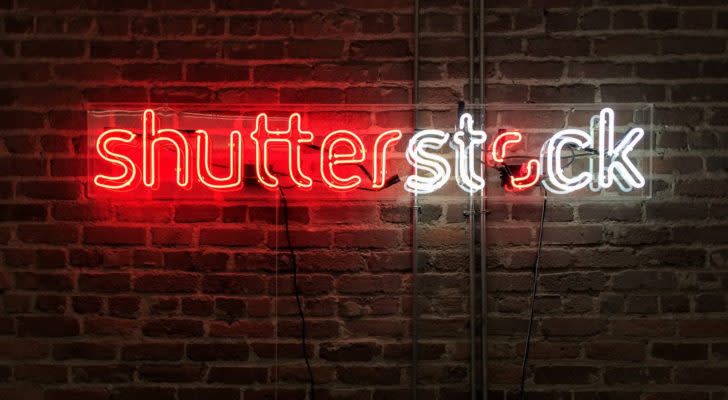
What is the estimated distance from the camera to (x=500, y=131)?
1.94m

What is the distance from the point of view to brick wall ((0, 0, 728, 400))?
2051 millimetres

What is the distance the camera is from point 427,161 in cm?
191

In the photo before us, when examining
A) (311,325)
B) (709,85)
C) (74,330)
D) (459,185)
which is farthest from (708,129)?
(74,330)

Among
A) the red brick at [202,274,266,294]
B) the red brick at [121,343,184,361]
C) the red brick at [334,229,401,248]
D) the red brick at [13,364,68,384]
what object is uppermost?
the red brick at [334,229,401,248]

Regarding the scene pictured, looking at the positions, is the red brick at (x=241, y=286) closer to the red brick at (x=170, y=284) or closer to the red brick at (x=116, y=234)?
the red brick at (x=170, y=284)

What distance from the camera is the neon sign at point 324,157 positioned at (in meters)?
1.91

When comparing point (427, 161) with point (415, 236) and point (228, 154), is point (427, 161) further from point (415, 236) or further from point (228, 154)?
point (228, 154)

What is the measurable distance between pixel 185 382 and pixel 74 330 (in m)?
0.53

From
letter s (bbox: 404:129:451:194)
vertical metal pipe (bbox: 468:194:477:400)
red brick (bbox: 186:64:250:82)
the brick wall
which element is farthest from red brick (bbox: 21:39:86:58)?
vertical metal pipe (bbox: 468:194:477:400)

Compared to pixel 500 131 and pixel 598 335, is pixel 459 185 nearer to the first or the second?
pixel 500 131

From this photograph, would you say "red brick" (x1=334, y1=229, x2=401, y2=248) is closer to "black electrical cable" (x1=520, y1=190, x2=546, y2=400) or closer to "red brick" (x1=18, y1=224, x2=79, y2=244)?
"black electrical cable" (x1=520, y1=190, x2=546, y2=400)

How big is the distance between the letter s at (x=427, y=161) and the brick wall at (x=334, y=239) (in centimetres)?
15

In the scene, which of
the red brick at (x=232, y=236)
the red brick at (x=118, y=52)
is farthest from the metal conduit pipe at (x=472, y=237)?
the red brick at (x=118, y=52)

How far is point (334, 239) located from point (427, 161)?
→ 0.52 metres
